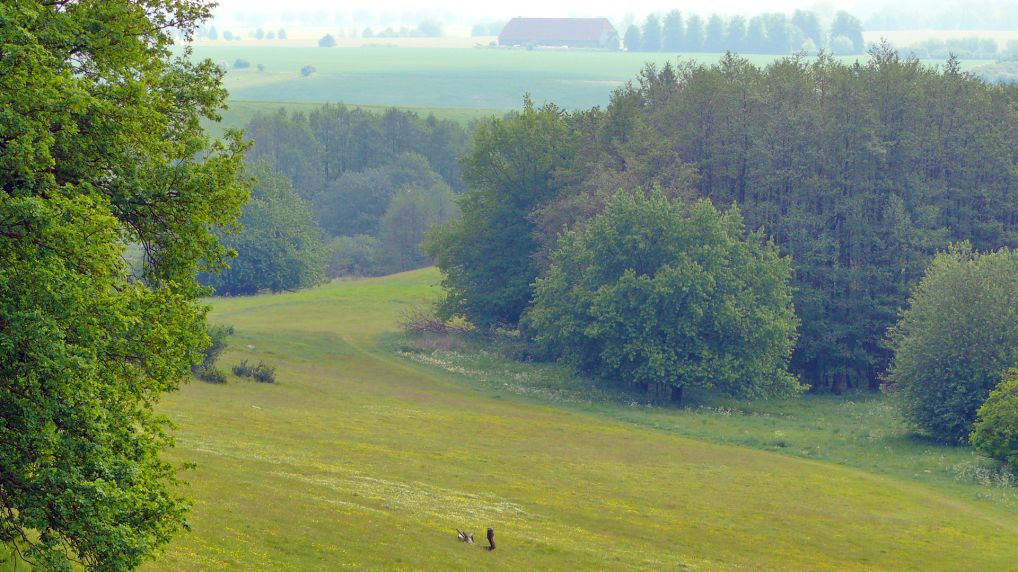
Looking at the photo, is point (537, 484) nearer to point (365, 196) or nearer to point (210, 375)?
point (210, 375)

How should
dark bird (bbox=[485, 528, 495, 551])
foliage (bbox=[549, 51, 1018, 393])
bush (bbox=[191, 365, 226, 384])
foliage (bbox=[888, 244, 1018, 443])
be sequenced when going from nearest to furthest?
dark bird (bbox=[485, 528, 495, 551]) → bush (bbox=[191, 365, 226, 384]) → foliage (bbox=[888, 244, 1018, 443]) → foliage (bbox=[549, 51, 1018, 393])

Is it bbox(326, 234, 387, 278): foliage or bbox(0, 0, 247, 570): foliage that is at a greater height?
bbox(0, 0, 247, 570): foliage

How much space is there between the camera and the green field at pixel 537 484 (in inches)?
A: 1298

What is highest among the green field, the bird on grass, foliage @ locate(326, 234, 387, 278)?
the bird on grass

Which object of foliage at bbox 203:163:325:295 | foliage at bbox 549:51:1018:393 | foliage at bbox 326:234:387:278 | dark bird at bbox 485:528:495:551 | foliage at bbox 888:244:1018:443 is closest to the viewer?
dark bird at bbox 485:528:495:551

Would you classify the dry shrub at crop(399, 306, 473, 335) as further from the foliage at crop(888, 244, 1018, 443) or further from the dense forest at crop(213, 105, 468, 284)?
the foliage at crop(888, 244, 1018, 443)

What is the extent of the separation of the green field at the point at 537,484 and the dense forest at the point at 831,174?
41.4 feet

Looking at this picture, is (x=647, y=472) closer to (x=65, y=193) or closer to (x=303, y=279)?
(x=65, y=193)

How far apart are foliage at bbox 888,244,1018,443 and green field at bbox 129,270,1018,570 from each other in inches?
97.2

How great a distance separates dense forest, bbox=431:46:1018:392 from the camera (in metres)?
85.8

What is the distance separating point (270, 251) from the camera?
130 metres

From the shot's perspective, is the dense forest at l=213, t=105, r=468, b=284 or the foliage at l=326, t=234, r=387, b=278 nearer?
the dense forest at l=213, t=105, r=468, b=284

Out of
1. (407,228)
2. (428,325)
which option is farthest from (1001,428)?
(407,228)

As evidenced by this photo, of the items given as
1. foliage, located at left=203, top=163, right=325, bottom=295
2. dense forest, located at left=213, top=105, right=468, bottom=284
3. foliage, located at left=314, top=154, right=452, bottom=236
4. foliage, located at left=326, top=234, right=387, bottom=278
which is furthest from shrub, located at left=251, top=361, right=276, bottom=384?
foliage, located at left=314, top=154, right=452, bottom=236
